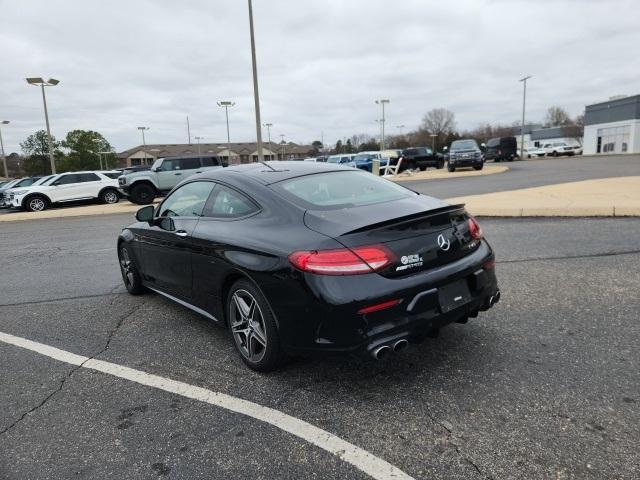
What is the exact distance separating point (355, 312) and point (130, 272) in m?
3.62

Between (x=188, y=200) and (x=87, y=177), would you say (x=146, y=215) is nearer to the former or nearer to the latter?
(x=188, y=200)

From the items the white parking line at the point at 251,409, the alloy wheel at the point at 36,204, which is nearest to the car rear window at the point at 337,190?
the white parking line at the point at 251,409

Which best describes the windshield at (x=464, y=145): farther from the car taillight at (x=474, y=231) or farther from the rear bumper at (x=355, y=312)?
the rear bumper at (x=355, y=312)

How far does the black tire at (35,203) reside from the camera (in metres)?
21.1

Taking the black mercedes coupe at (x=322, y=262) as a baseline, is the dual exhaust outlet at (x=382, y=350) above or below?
below

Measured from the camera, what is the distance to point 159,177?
1970cm

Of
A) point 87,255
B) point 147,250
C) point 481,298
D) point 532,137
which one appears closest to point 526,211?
point 481,298

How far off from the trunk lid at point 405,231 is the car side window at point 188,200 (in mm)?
1347

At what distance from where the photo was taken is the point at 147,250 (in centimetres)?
498

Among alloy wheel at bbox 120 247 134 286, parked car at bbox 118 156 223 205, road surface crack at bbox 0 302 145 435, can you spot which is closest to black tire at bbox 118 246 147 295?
alloy wheel at bbox 120 247 134 286

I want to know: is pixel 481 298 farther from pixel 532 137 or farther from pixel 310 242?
pixel 532 137

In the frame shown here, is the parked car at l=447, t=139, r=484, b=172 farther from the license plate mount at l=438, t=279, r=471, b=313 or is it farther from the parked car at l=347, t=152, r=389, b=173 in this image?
the license plate mount at l=438, t=279, r=471, b=313

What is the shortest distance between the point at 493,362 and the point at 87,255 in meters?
7.50

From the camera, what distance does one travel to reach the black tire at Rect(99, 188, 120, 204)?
22.2 m
